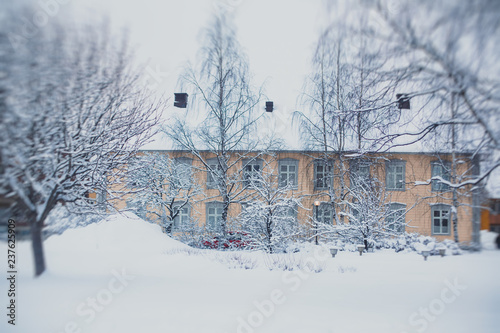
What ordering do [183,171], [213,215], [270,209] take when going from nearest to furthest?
[270,209] → [213,215] → [183,171]

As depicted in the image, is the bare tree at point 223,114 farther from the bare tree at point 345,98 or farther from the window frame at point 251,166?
the bare tree at point 345,98

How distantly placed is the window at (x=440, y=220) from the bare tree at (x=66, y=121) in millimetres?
3607

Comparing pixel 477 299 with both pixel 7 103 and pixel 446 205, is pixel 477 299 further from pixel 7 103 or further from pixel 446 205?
pixel 7 103

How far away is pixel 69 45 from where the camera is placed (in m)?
2.44

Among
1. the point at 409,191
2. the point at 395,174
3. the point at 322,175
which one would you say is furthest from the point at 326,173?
the point at 409,191

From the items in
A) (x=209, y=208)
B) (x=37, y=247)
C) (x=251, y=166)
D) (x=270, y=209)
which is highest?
(x=251, y=166)

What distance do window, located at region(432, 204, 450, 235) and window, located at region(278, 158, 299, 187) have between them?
1.87 metres

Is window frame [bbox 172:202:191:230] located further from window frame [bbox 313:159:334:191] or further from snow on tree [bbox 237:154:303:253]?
window frame [bbox 313:159:334:191]

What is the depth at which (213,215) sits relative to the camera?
7.21 m

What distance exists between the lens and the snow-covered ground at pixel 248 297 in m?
2.27

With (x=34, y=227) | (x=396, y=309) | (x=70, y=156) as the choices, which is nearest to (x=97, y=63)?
(x=70, y=156)

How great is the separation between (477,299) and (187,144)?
433 centimetres

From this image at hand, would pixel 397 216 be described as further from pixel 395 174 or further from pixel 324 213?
pixel 395 174

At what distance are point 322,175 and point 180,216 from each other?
4640mm
